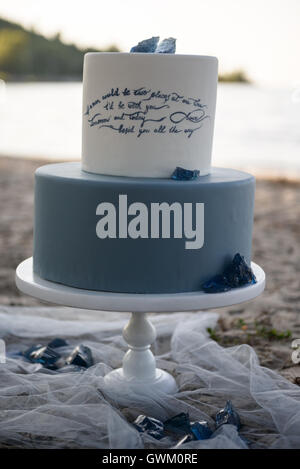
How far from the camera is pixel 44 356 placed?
3.37 m

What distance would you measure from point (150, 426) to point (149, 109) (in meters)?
1.31

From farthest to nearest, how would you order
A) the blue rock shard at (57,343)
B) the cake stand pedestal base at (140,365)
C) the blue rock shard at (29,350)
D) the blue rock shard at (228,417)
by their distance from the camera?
the blue rock shard at (57,343) < the blue rock shard at (29,350) < the cake stand pedestal base at (140,365) < the blue rock shard at (228,417)

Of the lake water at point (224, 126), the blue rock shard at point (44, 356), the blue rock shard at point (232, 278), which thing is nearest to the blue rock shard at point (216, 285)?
the blue rock shard at point (232, 278)

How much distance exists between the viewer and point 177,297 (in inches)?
95.0

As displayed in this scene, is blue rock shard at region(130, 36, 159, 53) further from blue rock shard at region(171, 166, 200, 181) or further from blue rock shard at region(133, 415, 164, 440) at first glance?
blue rock shard at region(133, 415, 164, 440)

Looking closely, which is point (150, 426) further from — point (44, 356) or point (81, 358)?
point (44, 356)

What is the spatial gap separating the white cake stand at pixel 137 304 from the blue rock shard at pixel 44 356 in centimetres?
43

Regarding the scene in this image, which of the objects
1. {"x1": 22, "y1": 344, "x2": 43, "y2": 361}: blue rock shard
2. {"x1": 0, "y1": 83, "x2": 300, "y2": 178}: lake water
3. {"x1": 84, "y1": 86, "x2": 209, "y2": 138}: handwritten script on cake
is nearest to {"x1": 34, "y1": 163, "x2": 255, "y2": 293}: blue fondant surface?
{"x1": 84, "y1": 86, "x2": 209, "y2": 138}: handwritten script on cake

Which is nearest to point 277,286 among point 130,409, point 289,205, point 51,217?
point 130,409

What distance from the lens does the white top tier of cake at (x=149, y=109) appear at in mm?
2449

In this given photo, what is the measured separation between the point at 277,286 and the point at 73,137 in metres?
15.9

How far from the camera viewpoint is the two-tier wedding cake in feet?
7.98

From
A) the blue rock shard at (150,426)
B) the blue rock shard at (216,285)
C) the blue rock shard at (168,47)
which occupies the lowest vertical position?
the blue rock shard at (150,426)

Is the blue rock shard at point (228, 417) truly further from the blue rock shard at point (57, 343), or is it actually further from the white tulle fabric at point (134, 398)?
the blue rock shard at point (57, 343)
